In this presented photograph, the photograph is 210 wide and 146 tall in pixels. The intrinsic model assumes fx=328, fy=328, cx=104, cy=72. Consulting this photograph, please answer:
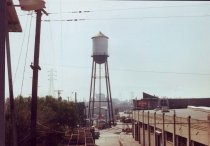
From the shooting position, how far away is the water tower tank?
6022 cm

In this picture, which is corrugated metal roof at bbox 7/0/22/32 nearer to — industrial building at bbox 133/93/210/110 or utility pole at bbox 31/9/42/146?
utility pole at bbox 31/9/42/146

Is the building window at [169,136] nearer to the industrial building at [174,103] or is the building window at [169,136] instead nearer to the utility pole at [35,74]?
the utility pole at [35,74]

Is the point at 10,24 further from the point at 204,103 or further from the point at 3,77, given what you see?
the point at 204,103

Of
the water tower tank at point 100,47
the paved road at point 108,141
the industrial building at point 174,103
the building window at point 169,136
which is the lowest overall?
the paved road at point 108,141

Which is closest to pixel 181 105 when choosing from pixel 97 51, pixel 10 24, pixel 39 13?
pixel 97 51

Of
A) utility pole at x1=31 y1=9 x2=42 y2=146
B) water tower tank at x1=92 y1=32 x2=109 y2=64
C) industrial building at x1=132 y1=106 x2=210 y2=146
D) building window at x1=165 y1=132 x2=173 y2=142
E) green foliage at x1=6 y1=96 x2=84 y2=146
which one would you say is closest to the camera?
utility pole at x1=31 y1=9 x2=42 y2=146

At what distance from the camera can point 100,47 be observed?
60.4m

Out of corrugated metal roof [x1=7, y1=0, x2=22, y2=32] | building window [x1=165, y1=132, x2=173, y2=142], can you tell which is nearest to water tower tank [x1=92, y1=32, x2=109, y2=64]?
building window [x1=165, y1=132, x2=173, y2=142]

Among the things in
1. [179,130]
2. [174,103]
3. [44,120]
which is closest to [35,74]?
[179,130]

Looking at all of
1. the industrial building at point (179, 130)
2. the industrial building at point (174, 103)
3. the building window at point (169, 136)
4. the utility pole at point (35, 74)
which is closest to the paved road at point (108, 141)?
the industrial building at point (179, 130)

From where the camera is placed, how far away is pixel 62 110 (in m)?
46.4

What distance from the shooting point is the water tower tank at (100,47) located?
60.2 metres

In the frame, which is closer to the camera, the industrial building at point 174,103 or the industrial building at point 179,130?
the industrial building at point 179,130

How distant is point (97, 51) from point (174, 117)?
35.5 metres
